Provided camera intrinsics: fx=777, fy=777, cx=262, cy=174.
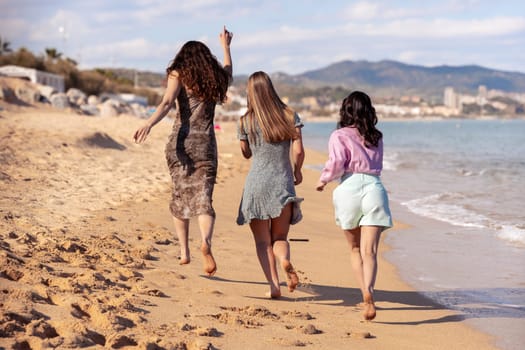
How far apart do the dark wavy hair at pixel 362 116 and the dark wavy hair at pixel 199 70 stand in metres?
1.02

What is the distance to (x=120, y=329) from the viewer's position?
4082 mm

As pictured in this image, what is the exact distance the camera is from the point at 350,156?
5.06 meters

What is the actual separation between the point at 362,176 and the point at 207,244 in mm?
1206

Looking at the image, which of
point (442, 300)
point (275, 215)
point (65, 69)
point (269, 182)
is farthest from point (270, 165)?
point (65, 69)

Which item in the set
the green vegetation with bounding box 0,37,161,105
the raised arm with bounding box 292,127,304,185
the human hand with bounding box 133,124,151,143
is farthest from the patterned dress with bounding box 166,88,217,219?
the green vegetation with bounding box 0,37,161,105

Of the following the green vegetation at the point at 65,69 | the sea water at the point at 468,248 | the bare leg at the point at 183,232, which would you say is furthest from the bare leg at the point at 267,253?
the green vegetation at the point at 65,69

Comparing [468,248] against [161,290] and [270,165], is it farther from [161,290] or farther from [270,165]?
[161,290]

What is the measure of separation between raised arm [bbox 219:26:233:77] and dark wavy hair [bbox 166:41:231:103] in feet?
0.69

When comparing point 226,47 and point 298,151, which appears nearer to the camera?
point 298,151

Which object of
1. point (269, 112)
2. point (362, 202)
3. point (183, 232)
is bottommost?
point (183, 232)

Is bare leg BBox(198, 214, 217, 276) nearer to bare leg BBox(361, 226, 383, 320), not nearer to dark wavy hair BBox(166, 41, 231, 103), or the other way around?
dark wavy hair BBox(166, 41, 231, 103)

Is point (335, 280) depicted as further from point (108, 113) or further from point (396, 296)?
point (108, 113)

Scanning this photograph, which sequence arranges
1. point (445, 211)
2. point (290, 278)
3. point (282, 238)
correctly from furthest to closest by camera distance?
point (445, 211), point (282, 238), point (290, 278)

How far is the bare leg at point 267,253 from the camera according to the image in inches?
218
